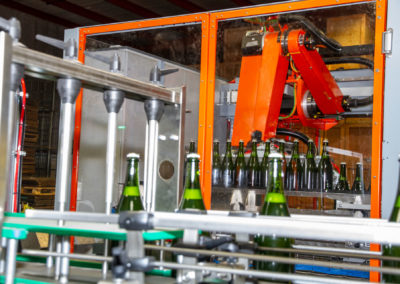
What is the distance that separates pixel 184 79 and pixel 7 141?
1.74m

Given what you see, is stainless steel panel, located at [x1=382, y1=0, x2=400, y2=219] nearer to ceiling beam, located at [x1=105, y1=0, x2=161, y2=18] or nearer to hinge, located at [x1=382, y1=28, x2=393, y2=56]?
hinge, located at [x1=382, y1=28, x2=393, y2=56]

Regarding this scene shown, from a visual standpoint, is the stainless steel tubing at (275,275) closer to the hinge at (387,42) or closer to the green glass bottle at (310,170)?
the hinge at (387,42)

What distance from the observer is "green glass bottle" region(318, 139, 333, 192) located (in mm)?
2104

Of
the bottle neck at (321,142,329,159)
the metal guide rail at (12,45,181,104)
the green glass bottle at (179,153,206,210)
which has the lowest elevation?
the green glass bottle at (179,153,206,210)

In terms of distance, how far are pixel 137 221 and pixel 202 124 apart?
1.60m

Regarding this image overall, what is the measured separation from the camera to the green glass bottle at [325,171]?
82.8 inches

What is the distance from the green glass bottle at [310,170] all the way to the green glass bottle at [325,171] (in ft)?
0.12

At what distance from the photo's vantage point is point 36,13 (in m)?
7.69

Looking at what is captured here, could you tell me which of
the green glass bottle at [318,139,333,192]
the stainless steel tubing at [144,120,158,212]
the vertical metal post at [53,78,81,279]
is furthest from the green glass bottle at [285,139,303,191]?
the vertical metal post at [53,78,81,279]

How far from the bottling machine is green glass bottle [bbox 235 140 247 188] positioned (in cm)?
11

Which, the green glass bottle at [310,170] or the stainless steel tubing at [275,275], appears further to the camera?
the green glass bottle at [310,170]

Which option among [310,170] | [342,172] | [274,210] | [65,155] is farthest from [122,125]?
Answer: [65,155]

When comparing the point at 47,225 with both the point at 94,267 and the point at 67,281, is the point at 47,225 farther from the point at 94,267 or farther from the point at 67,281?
the point at 94,267

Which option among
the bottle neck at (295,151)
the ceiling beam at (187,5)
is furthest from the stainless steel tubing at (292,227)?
the ceiling beam at (187,5)
